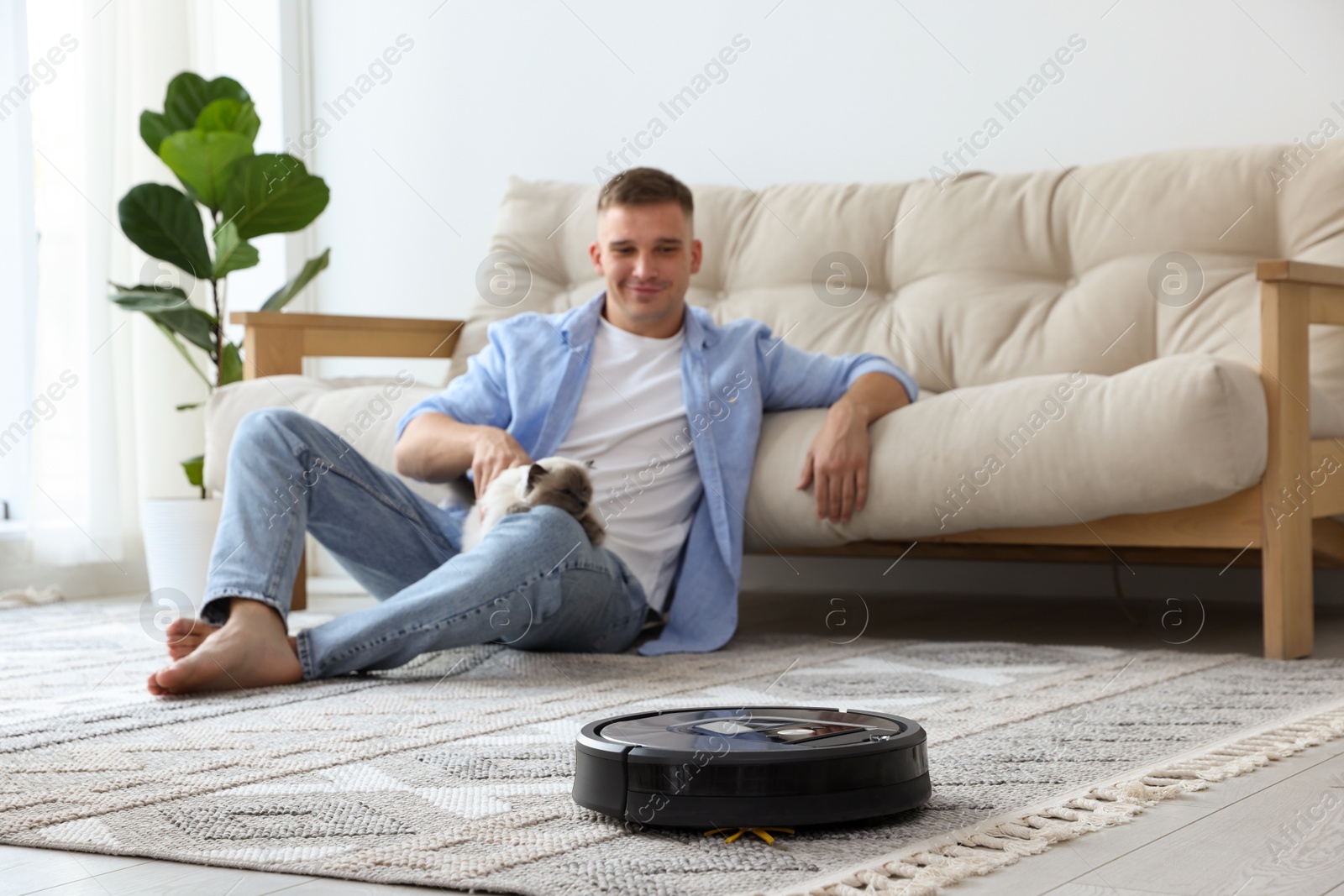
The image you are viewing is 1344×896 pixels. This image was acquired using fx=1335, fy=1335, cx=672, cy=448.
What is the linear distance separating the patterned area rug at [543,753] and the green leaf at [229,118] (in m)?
1.09

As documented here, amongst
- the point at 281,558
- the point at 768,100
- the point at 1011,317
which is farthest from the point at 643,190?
the point at 768,100

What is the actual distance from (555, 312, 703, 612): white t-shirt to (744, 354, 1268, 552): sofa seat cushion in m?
0.11

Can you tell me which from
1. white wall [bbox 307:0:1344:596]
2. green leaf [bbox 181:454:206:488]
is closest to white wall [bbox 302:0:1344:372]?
white wall [bbox 307:0:1344:596]

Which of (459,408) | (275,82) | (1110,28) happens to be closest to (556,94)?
(275,82)

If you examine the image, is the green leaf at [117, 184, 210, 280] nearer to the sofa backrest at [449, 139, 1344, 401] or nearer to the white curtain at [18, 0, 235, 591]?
the white curtain at [18, 0, 235, 591]

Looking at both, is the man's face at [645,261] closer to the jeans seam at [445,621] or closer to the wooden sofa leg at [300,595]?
the jeans seam at [445,621]

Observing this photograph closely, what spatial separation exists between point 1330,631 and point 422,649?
1.36m

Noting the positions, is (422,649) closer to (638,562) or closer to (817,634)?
(638,562)

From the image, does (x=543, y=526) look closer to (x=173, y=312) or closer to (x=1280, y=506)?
(x=1280, y=506)

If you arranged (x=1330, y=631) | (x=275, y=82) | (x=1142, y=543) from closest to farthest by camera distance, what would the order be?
1. (x=1142, y=543)
2. (x=1330, y=631)
3. (x=275, y=82)

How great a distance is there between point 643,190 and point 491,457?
1.40 feet

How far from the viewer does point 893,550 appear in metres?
2.54

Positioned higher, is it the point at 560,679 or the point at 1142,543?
the point at 1142,543

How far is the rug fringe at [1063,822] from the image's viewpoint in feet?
2.49
